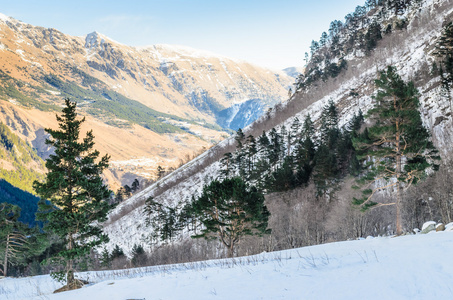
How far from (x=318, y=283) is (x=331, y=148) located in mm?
57942

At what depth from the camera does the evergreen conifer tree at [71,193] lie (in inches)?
675

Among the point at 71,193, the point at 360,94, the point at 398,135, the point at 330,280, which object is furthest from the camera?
the point at 360,94

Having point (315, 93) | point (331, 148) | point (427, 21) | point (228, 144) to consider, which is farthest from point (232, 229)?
point (427, 21)

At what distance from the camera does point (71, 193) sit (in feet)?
59.0

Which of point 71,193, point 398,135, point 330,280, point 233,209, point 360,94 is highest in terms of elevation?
point 360,94

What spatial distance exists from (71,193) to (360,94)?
8819 centimetres

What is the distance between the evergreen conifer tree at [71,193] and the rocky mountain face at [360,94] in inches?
1312

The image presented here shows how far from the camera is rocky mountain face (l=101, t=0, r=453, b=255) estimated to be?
51031 millimetres

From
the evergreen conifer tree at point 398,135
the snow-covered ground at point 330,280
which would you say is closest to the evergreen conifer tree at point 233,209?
the evergreen conifer tree at point 398,135

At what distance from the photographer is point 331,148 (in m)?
61.6

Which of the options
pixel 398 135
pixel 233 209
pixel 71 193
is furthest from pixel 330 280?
pixel 233 209

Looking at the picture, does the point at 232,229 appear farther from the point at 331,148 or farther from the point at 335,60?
the point at 335,60

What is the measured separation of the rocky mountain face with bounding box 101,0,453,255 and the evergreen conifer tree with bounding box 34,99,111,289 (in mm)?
33331

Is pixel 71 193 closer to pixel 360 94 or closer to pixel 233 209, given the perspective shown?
pixel 233 209
